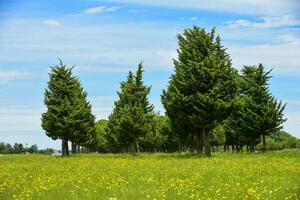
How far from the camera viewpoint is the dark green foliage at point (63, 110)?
185 ft

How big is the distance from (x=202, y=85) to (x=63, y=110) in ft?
67.1

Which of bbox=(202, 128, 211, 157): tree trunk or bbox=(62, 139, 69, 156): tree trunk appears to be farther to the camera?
bbox=(62, 139, 69, 156): tree trunk

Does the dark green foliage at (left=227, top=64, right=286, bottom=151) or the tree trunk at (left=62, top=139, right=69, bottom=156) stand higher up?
the dark green foliage at (left=227, top=64, right=286, bottom=151)

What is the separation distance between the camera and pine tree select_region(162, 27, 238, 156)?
42.2m

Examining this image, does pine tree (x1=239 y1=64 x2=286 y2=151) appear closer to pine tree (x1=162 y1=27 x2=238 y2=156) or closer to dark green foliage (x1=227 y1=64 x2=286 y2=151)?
dark green foliage (x1=227 y1=64 x2=286 y2=151)

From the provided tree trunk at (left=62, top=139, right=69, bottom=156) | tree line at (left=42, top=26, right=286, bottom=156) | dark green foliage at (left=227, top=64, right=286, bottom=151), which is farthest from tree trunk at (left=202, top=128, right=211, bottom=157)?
tree trunk at (left=62, top=139, right=69, bottom=156)

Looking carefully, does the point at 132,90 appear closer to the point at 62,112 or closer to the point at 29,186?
the point at 62,112

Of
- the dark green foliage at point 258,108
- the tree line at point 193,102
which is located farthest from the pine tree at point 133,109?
the dark green foliage at point 258,108

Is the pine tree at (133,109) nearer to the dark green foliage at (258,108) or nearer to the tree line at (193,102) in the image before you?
the tree line at (193,102)

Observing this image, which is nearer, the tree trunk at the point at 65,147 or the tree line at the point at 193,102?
the tree line at the point at 193,102

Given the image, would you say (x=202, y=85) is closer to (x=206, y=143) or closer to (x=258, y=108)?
(x=206, y=143)

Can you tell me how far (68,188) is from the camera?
16.8 meters

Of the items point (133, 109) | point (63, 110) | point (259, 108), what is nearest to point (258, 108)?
point (259, 108)

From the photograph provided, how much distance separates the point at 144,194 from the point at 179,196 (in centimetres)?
116
